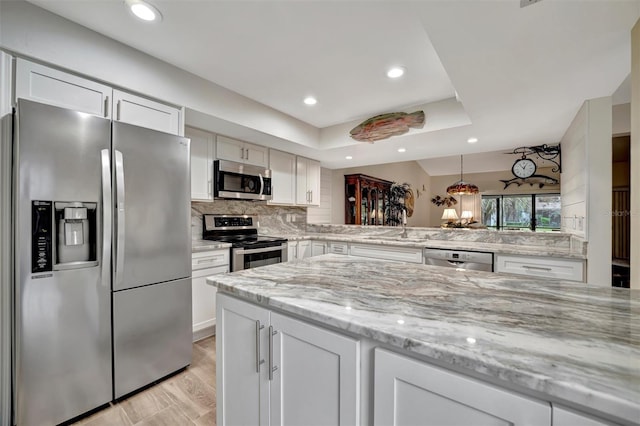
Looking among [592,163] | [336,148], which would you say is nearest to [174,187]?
[336,148]

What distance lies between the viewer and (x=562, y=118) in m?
2.50

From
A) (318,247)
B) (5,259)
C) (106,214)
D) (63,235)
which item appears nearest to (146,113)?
(106,214)

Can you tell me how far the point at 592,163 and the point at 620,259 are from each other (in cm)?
361

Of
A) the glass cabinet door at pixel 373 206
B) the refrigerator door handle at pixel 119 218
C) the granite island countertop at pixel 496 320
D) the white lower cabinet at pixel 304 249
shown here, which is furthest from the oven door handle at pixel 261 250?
the glass cabinet door at pixel 373 206

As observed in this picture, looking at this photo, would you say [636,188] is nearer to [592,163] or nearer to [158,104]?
[592,163]

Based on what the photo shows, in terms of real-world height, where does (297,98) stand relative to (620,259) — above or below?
above

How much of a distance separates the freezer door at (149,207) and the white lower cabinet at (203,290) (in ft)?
1.50

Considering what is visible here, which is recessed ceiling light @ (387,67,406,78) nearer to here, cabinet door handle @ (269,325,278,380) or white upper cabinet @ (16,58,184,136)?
white upper cabinet @ (16,58,184,136)

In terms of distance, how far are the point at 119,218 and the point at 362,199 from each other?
4.48 m

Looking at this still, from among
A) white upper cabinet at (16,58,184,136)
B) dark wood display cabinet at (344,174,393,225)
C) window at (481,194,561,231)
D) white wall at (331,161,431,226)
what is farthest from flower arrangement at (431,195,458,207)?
white upper cabinet at (16,58,184,136)

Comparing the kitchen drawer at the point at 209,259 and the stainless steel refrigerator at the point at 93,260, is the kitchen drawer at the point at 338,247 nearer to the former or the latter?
the kitchen drawer at the point at 209,259

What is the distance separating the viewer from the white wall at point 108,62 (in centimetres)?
152

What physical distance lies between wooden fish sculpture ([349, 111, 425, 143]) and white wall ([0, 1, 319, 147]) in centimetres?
118

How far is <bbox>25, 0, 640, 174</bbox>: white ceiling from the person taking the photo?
4.32 ft
